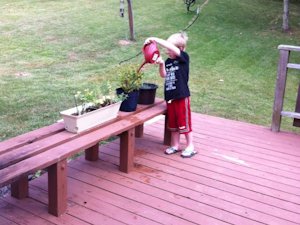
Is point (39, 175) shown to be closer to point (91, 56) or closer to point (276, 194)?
point (276, 194)

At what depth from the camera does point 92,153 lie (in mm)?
3771

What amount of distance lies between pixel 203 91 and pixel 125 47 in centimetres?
295

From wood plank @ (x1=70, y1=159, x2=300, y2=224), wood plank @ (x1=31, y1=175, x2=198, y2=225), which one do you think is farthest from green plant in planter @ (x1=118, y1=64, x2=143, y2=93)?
wood plank @ (x1=31, y1=175, x2=198, y2=225)

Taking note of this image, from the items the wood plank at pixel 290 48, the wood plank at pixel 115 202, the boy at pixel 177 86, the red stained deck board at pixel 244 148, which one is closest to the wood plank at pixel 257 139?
the red stained deck board at pixel 244 148

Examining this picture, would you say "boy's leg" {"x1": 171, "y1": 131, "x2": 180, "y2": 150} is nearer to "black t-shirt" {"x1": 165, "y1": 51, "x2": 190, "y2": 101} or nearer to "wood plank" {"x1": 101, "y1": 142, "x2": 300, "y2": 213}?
"wood plank" {"x1": 101, "y1": 142, "x2": 300, "y2": 213}

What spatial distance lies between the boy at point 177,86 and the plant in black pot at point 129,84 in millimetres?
218

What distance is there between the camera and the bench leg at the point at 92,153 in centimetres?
376

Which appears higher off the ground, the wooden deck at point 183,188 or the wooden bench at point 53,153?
the wooden bench at point 53,153

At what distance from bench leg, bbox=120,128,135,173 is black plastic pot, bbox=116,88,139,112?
271mm

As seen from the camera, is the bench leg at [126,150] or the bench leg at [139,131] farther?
the bench leg at [139,131]

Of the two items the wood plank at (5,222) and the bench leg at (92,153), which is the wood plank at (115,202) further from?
the wood plank at (5,222)

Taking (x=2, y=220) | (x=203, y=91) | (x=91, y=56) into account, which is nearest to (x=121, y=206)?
(x=2, y=220)

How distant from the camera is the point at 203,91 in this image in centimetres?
684

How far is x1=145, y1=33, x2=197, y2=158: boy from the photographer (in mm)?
3656
